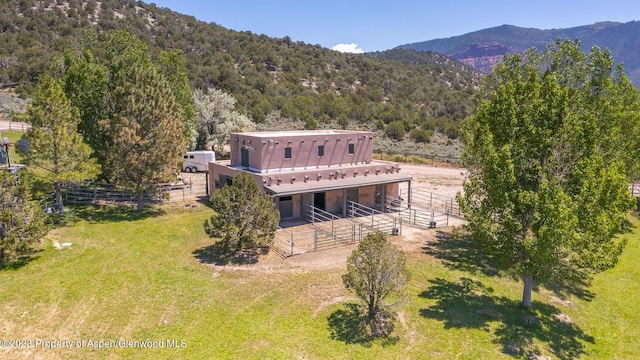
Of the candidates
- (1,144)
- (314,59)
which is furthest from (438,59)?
(1,144)

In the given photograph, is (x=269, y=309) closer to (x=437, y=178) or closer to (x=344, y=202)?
(x=344, y=202)

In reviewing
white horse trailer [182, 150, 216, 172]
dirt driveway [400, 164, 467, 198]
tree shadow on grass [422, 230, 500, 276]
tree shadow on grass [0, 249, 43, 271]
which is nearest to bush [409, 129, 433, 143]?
dirt driveway [400, 164, 467, 198]

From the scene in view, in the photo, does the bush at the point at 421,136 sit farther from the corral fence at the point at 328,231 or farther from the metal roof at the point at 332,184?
the corral fence at the point at 328,231

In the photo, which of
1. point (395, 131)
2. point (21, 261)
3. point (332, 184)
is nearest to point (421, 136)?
point (395, 131)


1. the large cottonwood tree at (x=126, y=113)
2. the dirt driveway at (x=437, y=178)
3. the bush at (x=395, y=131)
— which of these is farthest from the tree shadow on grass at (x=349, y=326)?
the bush at (x=395, y=131)

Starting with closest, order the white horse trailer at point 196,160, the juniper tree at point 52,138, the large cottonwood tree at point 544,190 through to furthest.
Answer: the large cottonwood tree at point 544,190 < the juniper tree at point 52,138 < the white horse trailer at point 196,160

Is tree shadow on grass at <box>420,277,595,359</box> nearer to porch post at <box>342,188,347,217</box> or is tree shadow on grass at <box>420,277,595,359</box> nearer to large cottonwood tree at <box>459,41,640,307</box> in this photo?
large cottonwood tree at <box>459,41,640,307</box>

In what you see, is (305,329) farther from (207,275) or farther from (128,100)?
(128,100)
